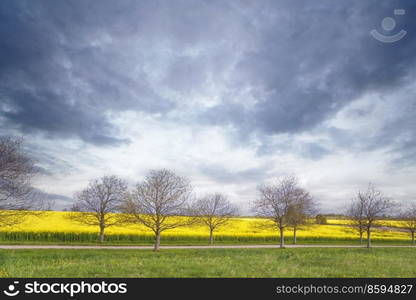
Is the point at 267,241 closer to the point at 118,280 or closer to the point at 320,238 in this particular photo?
the point at 320,238

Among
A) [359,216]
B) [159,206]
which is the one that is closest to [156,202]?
[159,206]

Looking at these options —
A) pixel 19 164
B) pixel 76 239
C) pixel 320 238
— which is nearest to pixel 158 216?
pixel 19 164

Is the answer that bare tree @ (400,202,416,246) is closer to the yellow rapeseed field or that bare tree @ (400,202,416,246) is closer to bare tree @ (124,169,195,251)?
the yellow rapeseed field

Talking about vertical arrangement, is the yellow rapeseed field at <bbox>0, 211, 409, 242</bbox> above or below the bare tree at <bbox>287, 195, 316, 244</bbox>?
below

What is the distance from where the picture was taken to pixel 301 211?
120ft

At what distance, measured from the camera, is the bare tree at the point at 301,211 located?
35037 mm

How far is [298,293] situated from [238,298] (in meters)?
1.63

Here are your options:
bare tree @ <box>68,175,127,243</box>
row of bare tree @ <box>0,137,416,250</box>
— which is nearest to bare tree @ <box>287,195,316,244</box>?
row of bare tree @ <box>0,137,416,250</box>

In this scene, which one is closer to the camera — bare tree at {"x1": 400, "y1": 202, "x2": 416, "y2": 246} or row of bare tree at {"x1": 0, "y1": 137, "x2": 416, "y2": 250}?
row of bare tree at {"x1": 0, "y1": 137, "x2": 416, "y2": 250}

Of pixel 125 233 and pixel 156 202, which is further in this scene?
pixel 125 233

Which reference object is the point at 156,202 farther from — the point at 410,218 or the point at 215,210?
the point at 410,218

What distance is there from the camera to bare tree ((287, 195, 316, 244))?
35.0 metres

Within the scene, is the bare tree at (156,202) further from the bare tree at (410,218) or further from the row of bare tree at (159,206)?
the bare tree at (410,218)

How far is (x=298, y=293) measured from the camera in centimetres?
654
